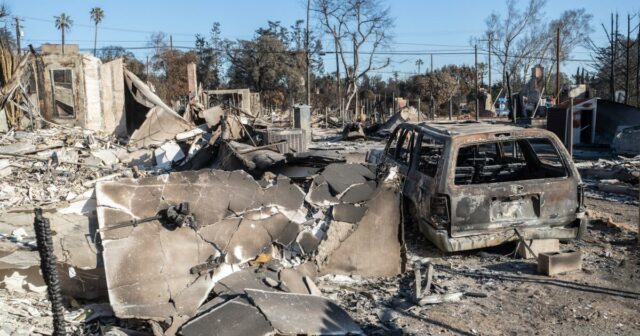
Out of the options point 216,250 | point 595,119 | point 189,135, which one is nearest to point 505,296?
point 216,250

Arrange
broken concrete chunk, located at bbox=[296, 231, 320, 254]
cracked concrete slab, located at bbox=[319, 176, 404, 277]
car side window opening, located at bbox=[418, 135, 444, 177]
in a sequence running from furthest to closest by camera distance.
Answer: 1. car side window opening, located at bbox=[418, 135, 444, 177]
2. cracked concrete slab, located at bbox=[319, 176, 404, 277]
3. broken concrete chunk, located at bbox=[296, 231, 320, 254]

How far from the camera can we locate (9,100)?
16391 millimetres

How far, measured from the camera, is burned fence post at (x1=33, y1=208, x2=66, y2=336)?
3.38 metres

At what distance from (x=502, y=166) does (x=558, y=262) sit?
1.79m

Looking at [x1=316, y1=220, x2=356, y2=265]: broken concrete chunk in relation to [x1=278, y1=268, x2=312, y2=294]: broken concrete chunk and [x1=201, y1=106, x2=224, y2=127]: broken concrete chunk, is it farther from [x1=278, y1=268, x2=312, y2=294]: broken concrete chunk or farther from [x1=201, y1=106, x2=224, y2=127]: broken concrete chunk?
[x1=201, y1=106, x2=224, y2=127]: broken concrete chunk

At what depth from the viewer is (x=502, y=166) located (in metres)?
6.81

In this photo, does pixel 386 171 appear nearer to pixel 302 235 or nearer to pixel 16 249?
pixel 302 235

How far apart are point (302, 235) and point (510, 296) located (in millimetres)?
2033

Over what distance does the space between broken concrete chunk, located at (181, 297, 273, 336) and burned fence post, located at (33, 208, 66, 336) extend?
0.86m

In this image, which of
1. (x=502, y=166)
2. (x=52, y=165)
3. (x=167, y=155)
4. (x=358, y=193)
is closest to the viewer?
(x=358, y=193)

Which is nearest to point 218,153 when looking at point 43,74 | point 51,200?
point 51,200

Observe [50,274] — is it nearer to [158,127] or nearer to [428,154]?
[428,154]

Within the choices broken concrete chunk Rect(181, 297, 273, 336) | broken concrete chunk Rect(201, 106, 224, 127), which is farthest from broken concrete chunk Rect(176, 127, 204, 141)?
broken concrete chunk Rect(181, 297, 273, 336)

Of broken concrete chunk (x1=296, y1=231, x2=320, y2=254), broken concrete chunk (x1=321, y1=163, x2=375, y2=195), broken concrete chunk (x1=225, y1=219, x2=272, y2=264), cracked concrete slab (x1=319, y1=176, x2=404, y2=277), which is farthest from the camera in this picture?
broken concrete chunk (x1=321, y1=163, x2=375, y2=195)
